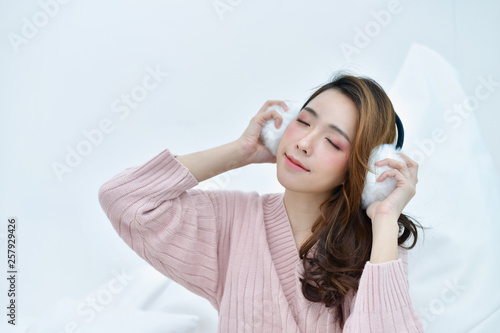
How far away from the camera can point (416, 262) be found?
196 cm

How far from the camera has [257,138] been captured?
5.14 feet

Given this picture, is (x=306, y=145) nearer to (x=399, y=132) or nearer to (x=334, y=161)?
(x=334, y=161)

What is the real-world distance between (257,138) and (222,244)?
32cm

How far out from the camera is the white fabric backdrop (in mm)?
2080

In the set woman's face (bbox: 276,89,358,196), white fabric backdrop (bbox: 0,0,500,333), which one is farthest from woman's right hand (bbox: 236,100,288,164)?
white fabric backdrop (bbox: 0,0,500,333)

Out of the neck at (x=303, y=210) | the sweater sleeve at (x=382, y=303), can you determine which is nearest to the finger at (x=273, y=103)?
the neck at (x=303, y=210)

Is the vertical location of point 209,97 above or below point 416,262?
above

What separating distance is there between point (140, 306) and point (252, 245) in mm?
730

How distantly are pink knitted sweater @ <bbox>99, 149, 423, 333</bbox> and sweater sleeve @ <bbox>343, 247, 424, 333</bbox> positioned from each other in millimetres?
16

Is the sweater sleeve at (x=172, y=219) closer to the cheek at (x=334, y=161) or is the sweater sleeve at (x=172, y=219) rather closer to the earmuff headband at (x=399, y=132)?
the cheek at (x=334, y=161)

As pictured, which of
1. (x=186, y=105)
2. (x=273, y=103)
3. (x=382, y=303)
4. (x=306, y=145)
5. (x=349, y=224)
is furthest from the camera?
(x=186, y=105)

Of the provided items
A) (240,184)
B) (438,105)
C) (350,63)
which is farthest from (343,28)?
(240,184)

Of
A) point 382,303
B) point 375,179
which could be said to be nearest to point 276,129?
point 375,179

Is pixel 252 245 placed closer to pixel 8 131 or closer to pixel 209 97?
pixel 209 97
